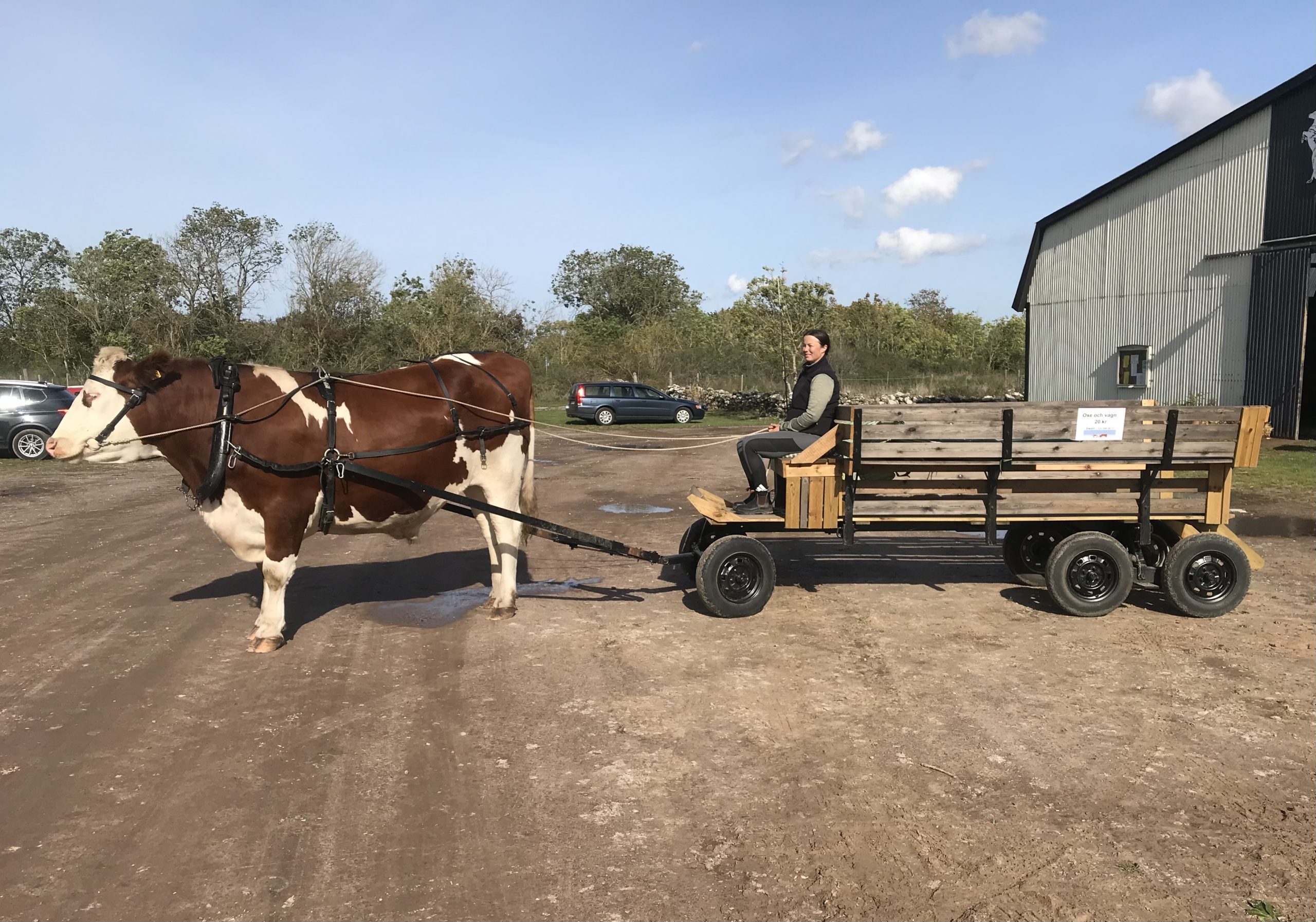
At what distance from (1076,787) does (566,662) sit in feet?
10.2

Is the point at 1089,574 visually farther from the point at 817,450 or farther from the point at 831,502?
the point at 817,450

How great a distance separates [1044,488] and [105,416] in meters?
6.73

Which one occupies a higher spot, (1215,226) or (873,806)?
(1215,226)

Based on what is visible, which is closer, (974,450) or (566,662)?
(566,662)

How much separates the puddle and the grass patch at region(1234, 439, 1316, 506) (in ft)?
Answer: 29.2

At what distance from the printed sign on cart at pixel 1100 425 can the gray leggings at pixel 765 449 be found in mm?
1978

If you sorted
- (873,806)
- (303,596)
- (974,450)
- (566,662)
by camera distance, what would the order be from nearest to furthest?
1. (873,806)
2. (566,662)
3. (974,450)
4. (303,596)

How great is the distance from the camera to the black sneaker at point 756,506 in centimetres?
674

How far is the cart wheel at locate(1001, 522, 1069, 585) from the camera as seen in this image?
25.1 feet

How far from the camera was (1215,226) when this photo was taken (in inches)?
862

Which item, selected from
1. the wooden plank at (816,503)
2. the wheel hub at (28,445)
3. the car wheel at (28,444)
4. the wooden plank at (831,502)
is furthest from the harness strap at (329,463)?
the wheel hub at (28,445)

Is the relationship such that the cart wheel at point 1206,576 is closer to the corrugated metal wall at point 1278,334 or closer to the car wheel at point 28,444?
the corrugated metal wall at point 1278,334

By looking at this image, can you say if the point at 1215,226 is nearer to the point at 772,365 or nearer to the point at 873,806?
the point at 772,365

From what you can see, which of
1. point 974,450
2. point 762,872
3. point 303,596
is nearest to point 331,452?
point 303,596
